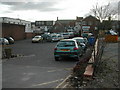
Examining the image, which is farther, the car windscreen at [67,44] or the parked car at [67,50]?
the car windscreen at [67,44]

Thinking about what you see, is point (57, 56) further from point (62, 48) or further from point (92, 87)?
point (92, 87)

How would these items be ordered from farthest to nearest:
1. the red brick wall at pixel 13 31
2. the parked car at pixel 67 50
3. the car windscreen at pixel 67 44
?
the red brick wall at pixel 13 31
the car windscreen at pixel 67 44
the parked car at pixel 67 50

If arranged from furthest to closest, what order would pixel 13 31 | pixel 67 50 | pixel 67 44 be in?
1. pixel 13 31
2. pixel 67 44
3. pixel 67 50

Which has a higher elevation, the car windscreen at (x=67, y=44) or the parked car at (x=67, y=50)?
the car windscreen at (x=67, y=44)

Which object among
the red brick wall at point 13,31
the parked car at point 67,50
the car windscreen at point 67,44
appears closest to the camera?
the parked car at point 67,50

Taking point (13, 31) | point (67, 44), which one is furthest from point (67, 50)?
point (13, 31)

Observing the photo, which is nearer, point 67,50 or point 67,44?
point 67,50

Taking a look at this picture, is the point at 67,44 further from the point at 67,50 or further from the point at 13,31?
the point at 13,31

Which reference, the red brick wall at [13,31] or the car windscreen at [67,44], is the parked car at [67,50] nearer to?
the car windscreen at [67,44]

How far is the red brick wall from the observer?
37500 millimetres

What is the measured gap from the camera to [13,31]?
41094mm

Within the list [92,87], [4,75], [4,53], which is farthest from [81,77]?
[4,53]

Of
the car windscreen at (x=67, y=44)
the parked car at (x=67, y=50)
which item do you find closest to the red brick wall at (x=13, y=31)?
the car windscreen at (x=67, y=44)

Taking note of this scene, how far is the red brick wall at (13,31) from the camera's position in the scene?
123 feet
